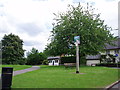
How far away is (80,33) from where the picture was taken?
2648 centimetres

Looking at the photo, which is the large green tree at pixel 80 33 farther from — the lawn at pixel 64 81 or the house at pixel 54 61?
the house at pixel 54 61

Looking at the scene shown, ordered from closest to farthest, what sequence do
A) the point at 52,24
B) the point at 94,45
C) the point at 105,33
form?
the point at 94,45 → the point at 105,33 → the point at 52,24

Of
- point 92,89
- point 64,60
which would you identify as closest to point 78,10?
point 92,89

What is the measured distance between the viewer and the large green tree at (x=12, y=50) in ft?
168

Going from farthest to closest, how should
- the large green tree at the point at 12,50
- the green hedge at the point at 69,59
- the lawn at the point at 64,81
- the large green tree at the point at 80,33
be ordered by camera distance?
1. the large green tree at the point at 12,50
2. the green hedge at the point at 69,59
3. the large green tree at the point at 80,33
4. the lawn at the point at 64,81

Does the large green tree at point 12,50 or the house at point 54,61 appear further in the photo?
the house at point 54,61

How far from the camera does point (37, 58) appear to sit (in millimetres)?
70188

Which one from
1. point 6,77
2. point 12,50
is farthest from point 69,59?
point 6,77

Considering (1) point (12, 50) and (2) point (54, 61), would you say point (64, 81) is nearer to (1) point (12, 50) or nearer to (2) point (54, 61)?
(1) point (12, 50)

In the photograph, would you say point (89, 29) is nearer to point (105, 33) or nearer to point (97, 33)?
point (97, 33)

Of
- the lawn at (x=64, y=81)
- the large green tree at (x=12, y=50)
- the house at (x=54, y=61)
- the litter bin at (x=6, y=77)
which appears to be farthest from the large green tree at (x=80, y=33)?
the house at (x=54, y=61)

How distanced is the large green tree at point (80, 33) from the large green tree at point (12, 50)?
997 inches

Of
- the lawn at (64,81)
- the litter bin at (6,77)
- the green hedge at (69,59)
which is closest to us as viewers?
the litter bin at (6,77)

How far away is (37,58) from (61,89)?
63.5 meters
